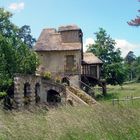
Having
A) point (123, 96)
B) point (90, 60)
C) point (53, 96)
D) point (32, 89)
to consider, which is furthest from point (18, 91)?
point (90, 60)

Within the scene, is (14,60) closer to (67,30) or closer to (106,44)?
(67,30)

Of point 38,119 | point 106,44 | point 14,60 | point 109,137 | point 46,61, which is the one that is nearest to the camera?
point 109,137

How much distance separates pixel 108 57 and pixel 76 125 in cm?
4714

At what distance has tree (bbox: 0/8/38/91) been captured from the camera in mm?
28575

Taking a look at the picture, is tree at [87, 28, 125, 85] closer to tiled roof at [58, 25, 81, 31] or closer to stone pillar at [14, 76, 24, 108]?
tiled roof at [58, 25, 81, 31]

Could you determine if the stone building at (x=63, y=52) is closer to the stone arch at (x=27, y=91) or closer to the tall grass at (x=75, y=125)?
the stone arch at (x=27, y=91)

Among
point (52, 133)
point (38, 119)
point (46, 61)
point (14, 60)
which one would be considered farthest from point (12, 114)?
point (46, 61)

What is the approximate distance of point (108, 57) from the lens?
55.0 m

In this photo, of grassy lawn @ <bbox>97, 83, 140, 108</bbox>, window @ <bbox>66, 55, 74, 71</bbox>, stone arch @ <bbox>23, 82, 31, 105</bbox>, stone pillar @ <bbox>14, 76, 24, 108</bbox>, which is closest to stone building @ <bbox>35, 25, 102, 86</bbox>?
window @ <bbox>66, 55, 74, 71</bbox>

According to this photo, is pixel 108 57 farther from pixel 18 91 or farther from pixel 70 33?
pixel 18 91

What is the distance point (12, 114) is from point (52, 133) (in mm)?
1266

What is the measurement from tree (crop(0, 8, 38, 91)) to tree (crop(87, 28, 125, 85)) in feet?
71.0

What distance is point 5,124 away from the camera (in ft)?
25.9

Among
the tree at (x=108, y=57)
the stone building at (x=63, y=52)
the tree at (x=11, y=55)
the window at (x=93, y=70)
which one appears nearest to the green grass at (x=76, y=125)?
the tree at (x=11, y=55)
